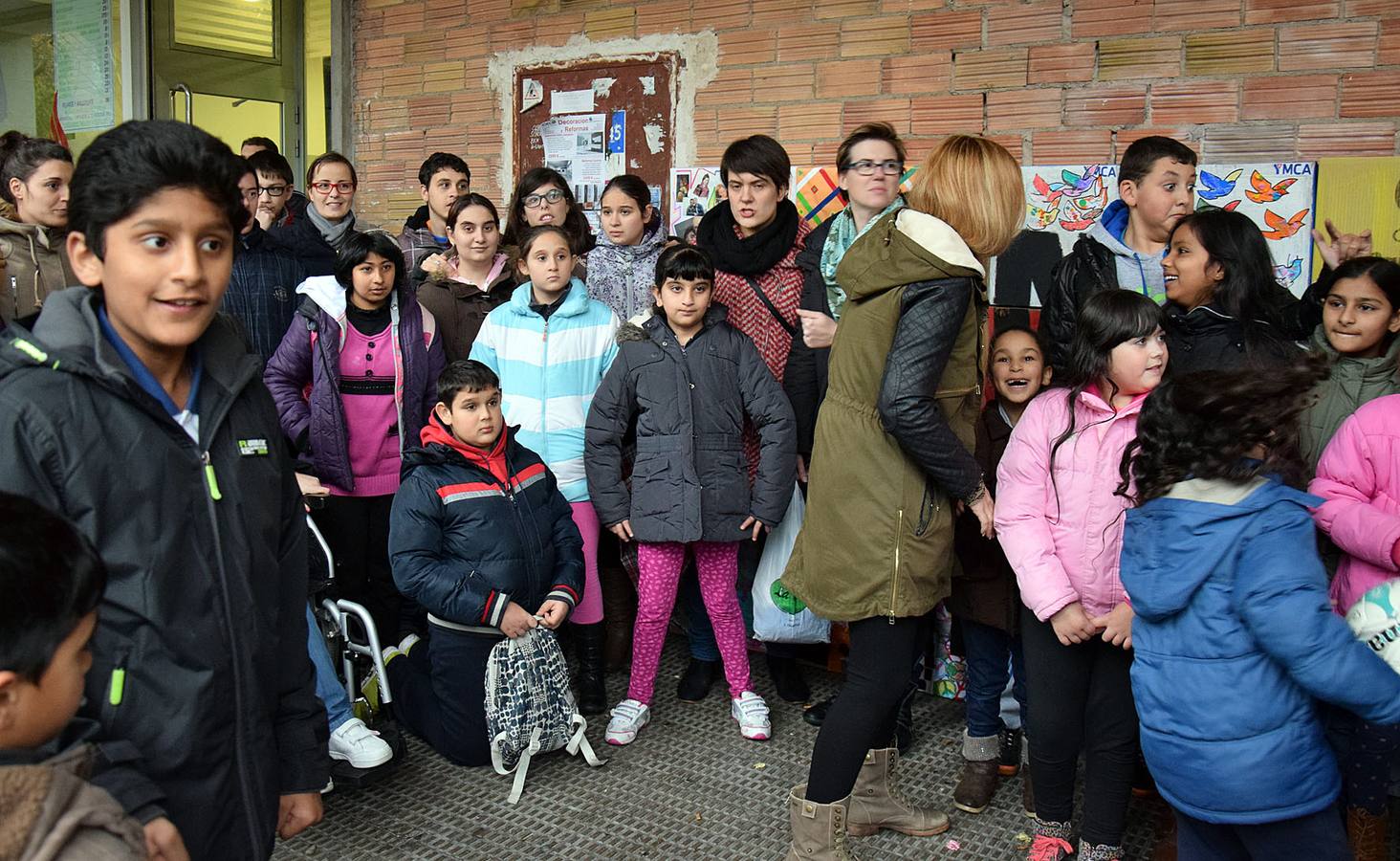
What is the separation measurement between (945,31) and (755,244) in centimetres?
158

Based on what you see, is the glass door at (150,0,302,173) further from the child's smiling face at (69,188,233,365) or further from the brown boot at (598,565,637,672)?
the child's smiling face at (69,188,233,365)

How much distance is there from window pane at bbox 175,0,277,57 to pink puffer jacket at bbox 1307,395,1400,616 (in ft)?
22.4

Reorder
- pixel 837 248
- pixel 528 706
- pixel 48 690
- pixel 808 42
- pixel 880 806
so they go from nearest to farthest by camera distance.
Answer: pixel 48 690 < pixel 880 806 < pixel 528 706 < pixel 837 248 < pixel 808 42

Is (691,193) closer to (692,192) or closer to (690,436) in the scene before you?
(692,192)

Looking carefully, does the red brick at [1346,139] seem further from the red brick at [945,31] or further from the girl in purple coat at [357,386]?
the girl in purple coat at [357,386]

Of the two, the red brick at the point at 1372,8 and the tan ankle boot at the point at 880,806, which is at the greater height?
the red brick at the point at 1372,8

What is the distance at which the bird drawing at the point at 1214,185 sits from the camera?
13.9ft

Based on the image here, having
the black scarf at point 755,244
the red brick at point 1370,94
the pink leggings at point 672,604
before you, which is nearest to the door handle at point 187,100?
the black scarf at point 755,244

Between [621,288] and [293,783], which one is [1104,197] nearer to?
[621,288]

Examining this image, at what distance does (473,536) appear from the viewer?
11.5 feet

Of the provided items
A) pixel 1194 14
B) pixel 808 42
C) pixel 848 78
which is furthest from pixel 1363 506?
pixel 808 42

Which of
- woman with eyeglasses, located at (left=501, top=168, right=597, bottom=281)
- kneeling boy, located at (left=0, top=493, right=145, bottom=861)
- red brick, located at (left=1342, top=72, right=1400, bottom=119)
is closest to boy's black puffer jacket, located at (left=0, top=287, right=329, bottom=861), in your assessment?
kneeling boy, located at (left=0, top=493, right=145, bottom=861)

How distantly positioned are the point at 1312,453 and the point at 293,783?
2.74 m

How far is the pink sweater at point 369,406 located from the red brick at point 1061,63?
9.62ft
